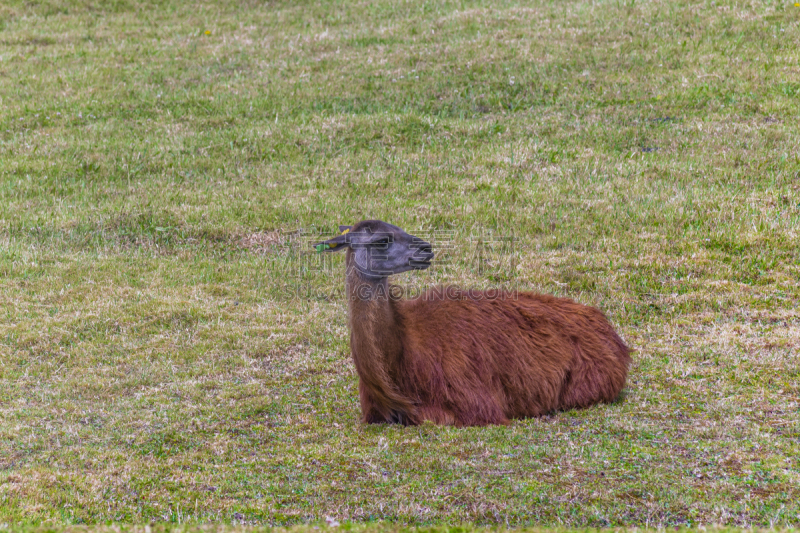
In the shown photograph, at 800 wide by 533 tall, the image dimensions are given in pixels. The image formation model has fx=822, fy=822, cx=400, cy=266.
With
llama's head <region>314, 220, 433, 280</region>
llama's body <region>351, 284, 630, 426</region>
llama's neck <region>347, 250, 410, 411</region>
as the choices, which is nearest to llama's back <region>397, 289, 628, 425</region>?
llama's body <region>351, 284, 630, 426</region>

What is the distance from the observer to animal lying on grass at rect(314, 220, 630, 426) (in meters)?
7.63

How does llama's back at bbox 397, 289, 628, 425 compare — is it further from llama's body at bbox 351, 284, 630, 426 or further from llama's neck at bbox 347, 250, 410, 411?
Result: llama's neck at bbox 347, 250, 410, 411

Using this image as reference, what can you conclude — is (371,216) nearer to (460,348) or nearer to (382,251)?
(460,348)

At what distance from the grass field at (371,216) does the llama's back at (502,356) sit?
1.05 feet

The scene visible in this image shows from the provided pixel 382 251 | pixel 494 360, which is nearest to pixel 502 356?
pixel 494 360

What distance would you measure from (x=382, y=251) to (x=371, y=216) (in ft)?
23.4

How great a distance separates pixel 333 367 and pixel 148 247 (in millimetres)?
6077

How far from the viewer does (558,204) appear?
15.1 m

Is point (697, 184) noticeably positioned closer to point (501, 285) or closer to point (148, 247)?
point (501, 285)

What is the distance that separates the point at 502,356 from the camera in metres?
8.21

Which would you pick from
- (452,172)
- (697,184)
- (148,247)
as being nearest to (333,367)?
(148,247)

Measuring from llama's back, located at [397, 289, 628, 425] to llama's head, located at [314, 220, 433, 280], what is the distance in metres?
0.50

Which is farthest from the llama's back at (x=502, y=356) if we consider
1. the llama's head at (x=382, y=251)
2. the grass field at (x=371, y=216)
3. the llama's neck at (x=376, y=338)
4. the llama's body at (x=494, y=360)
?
the llama's head at (x=382, y=251)

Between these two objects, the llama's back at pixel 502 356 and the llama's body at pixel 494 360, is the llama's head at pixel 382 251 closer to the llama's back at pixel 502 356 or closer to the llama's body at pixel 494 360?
the llama's body at pixel 494 360
